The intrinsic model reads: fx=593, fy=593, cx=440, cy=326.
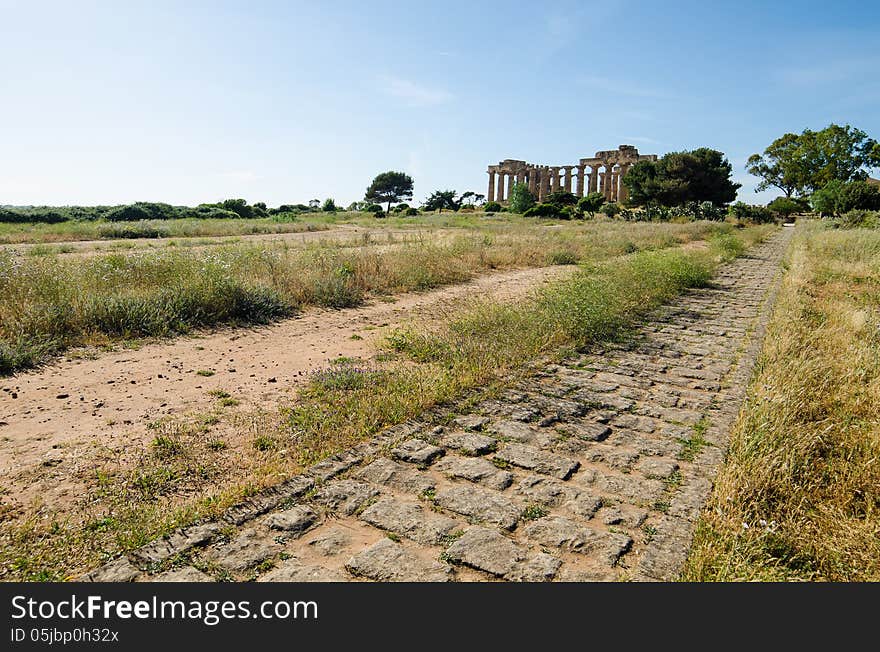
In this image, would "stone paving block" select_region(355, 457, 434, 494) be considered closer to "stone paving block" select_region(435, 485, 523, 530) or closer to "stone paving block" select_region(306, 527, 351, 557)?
"stone paving block" select_region(435, 485, 523, 530)

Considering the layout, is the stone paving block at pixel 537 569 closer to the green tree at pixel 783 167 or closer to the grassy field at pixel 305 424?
the grassy field at pixel 305 424

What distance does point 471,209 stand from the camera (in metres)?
68.3

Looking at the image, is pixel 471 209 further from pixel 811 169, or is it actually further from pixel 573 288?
pixel 573 288

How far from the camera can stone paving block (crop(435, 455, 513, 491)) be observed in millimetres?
3746

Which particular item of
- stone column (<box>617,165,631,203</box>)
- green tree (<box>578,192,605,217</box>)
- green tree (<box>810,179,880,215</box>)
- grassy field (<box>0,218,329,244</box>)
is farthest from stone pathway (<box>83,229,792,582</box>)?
stone column (<box>617,165,631,203</box>)

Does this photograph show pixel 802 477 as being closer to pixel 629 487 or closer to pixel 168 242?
pixel 629 487

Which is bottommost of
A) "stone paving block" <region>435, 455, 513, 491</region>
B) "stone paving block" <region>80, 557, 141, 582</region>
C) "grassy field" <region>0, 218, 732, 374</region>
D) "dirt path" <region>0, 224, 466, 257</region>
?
"stone paving block" <region>435, 455, 513, 491</region>

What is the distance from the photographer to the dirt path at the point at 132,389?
3.95 meters

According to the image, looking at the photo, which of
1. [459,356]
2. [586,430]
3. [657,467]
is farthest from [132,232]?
[657,467]

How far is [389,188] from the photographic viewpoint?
8406 cm

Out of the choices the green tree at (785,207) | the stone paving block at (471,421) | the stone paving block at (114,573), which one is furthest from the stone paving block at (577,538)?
the green tree at (785,207)

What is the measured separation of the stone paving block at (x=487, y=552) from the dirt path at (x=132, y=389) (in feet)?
7.64

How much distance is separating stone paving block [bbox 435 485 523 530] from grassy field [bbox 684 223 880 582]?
3.12ft

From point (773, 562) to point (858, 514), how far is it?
884 millimetres
